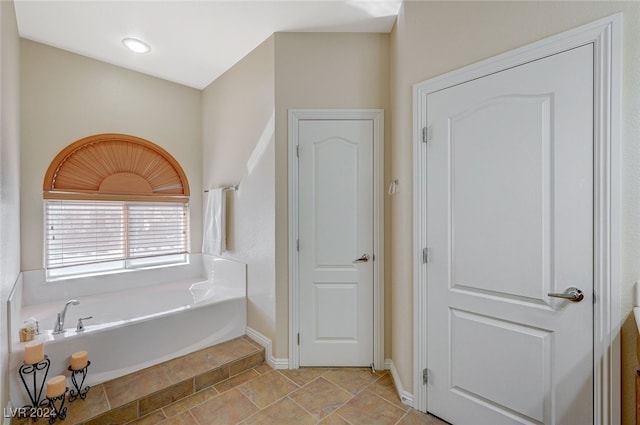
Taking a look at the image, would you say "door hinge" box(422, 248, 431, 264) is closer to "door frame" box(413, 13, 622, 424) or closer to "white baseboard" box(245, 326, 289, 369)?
"door frame" box(413, 13, 622, 424)

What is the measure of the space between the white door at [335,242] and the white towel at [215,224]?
1056mm

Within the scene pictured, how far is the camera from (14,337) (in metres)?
1.73

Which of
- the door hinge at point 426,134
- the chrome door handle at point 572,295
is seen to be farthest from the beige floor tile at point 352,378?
the door hinge at point 426,134

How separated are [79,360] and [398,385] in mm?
2073

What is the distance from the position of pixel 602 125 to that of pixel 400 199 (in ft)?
3.40

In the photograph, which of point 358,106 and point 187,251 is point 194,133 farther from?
point 358,106

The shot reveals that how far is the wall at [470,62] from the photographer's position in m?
1.14

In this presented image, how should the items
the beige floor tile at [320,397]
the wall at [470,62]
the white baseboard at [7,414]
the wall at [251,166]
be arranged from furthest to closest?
1. the wall at [251,166]
2. the beige floor tile at [320,397]
3. the white baseboard at [7,414]
4. the wall at [470,62]

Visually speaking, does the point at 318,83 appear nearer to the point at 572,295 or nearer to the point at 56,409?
the point at 572,295

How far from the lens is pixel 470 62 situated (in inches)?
61.7

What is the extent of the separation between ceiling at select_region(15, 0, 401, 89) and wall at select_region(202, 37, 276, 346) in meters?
0.25

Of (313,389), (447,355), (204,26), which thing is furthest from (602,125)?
(204,26)

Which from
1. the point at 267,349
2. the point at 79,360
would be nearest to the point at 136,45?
the point at 79,360

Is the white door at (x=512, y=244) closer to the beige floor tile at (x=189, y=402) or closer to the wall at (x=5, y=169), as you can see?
the beige floor tile at (x=189, y=402)
